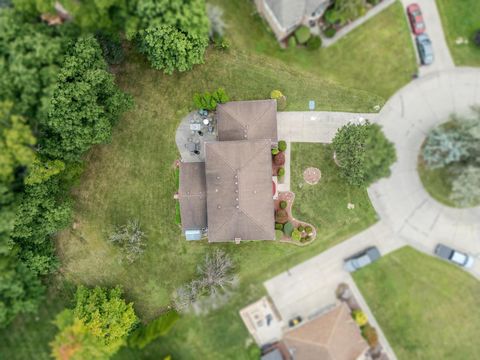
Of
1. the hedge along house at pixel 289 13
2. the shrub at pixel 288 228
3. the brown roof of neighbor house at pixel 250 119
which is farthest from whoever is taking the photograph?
the shrub at pixel 288 228

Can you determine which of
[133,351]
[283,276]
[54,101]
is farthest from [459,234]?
[54,101]

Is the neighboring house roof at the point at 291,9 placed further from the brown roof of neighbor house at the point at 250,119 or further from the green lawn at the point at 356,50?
the brown roof of neighbor house at the point at 250,119

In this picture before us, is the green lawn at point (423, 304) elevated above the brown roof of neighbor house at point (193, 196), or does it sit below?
below

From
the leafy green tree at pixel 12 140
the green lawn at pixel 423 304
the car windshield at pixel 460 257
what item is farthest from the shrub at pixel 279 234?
the leafy green tree at pixel 12 140

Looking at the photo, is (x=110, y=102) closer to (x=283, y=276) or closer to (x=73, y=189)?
Result: (x=73, y=189)

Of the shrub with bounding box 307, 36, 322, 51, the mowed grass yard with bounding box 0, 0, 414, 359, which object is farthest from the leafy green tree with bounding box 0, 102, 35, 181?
the shrub with bounding box 307, 36, 322, 51

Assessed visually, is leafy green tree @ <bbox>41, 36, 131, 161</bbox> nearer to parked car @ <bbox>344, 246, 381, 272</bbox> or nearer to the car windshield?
parked car @ <bbox>344, 246, 381, 272</bbox>

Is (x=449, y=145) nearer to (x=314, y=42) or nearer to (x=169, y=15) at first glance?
(x=314, y=42)
